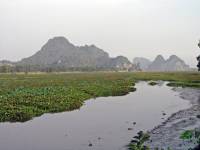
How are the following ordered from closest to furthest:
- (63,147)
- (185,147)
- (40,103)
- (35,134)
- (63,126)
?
(185,147) < (63,147) < (35,134) < (63,126) < (40,103)

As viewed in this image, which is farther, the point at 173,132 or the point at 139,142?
the point at 173,132

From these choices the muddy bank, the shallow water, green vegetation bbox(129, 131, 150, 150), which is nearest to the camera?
green vegetation bbox(129, 131, 150, 150)

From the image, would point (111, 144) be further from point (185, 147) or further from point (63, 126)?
point (63, 126)

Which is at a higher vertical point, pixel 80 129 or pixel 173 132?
pixel 173 132

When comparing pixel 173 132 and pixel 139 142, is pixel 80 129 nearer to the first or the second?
pixel 139 142

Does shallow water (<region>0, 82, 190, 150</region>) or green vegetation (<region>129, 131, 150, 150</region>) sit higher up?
green vegetation (<region>129, 131, 150, 150</region>)

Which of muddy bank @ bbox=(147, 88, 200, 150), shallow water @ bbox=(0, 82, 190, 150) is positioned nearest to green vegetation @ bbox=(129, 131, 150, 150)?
muddy bank @ bbox=(147, 88, 200, 150)

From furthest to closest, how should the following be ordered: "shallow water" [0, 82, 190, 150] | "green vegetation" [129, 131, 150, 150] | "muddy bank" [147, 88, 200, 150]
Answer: "shallow water" [0, 82, 190, 150] < "muddy bank" [147, 88, 200, 150] < "green vegetation" [129, 131, 150, 150]

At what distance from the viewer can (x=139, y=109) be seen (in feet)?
124

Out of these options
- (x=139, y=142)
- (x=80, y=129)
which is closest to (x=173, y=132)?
(x=139, y=142)

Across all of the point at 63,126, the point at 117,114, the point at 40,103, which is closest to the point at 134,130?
the point at 63,126

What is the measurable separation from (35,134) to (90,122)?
6.17 meters

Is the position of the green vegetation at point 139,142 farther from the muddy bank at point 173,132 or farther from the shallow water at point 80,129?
the shallow water at point 80,129

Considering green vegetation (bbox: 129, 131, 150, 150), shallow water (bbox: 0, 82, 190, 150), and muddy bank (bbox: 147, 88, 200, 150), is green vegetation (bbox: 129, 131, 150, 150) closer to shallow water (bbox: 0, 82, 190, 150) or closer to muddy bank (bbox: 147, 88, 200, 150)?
muddy bank (bbox: 147, 88, 200, 150)
